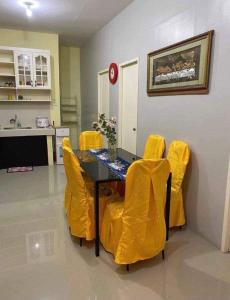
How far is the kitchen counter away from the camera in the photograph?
4750mm

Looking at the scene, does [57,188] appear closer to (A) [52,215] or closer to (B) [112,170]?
(A) [52,215]

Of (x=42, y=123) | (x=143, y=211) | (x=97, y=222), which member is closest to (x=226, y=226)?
(x=143, y=211)

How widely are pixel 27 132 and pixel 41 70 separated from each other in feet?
4.54

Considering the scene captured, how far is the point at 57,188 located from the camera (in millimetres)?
3896

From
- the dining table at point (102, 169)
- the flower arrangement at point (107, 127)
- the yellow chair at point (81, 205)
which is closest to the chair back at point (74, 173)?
the yellow chair at point (81, 205)

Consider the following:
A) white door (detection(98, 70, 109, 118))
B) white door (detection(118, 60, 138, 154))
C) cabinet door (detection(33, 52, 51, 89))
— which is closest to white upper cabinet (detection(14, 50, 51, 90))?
cabinet door (detection(33, 52, 51, 89))

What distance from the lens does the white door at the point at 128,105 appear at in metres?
3.80

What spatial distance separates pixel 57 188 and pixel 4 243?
1558 mm

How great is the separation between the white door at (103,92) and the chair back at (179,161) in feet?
8.52

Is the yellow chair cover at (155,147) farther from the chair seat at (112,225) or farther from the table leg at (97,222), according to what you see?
the table leg at (97,222)

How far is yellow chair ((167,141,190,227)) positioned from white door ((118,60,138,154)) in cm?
130

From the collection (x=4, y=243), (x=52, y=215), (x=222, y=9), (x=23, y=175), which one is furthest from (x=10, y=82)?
(x=222, y=9)

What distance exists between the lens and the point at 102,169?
2.40 metres

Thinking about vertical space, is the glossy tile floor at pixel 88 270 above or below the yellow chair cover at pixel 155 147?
below
